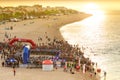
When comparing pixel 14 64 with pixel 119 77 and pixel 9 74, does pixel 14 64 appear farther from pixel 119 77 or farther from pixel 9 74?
pixel 119 77

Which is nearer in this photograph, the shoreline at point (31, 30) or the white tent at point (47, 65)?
the white tent at point (47, 65)

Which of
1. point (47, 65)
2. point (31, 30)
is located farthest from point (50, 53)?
point (31, 30)

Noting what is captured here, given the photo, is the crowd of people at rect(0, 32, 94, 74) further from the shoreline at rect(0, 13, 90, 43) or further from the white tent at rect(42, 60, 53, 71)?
the shoreline at rect(0, 13, 90, 43)

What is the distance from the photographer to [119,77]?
47.7m

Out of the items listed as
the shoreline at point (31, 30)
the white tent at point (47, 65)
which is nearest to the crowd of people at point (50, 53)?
the white tent at point (47, 65)

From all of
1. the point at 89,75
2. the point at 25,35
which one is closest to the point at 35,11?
the point at 25,35

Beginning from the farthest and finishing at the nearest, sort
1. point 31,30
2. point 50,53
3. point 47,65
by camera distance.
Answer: point 31,30 → point 50,53 → point 47,65

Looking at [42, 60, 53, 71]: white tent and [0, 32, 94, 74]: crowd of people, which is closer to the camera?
[42, 60, 53, 71]: white tent

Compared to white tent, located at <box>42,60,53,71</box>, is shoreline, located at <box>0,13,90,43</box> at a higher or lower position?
higher

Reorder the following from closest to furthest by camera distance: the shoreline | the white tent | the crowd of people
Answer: the white tent < the crowd of people < the shoreline

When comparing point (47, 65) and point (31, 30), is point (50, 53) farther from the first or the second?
point (31, 30)

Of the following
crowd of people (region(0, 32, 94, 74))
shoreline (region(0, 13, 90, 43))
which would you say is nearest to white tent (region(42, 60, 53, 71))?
crowd of people (region(0, 32, 94, 74))

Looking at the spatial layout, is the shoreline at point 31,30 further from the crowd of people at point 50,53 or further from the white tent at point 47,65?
the white tent at point 47,65

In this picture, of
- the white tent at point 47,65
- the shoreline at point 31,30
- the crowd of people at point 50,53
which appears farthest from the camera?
the shoreline at point 31,30
